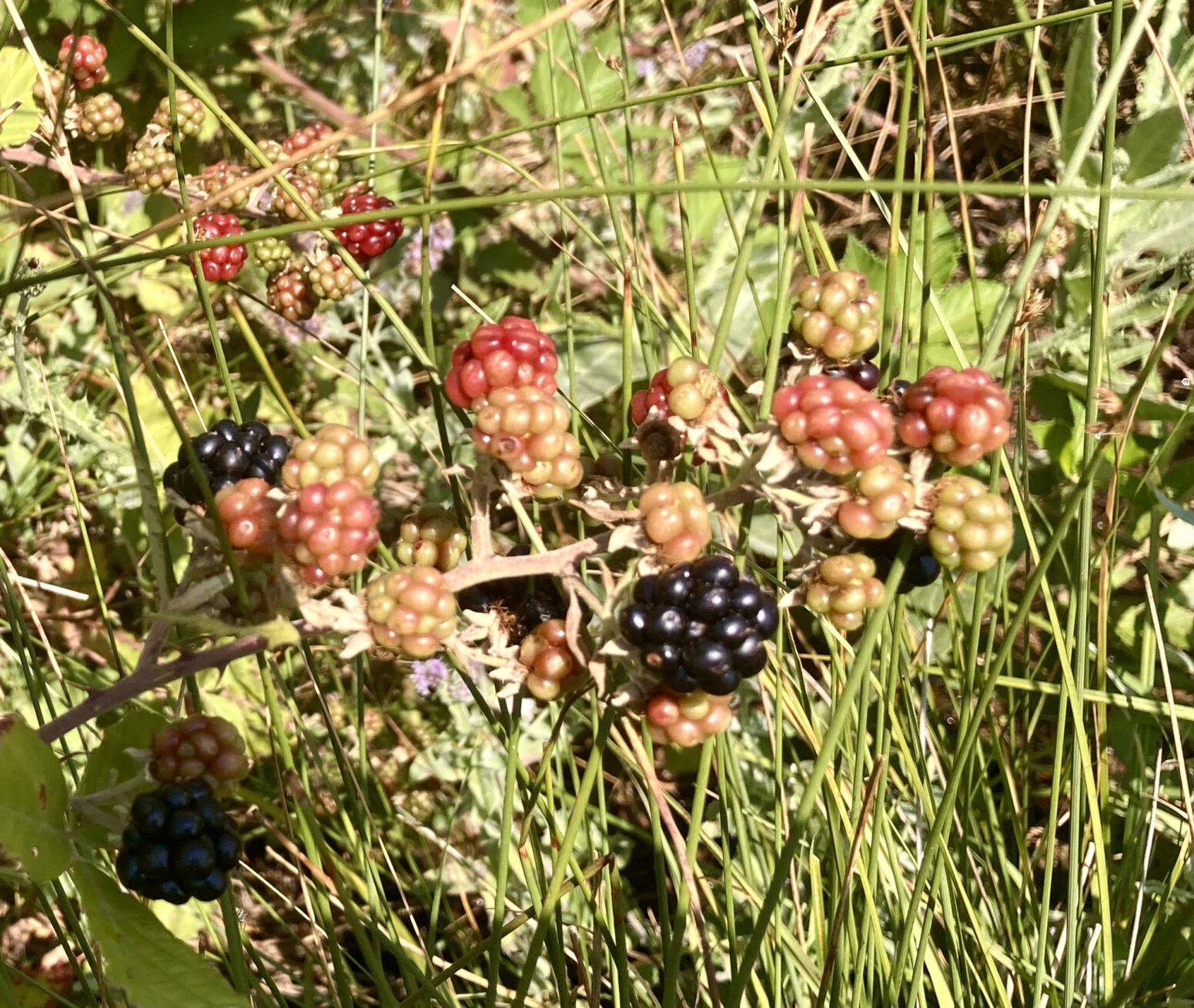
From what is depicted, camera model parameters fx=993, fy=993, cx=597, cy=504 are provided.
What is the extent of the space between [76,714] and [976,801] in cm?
207

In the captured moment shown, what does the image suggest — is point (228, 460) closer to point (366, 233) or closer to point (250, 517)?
point (250, 517)

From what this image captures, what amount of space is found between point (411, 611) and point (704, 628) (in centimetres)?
35

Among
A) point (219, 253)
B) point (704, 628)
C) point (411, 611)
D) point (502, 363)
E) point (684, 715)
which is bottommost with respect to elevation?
point (684, 715)

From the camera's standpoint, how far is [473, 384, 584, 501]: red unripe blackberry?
1.25 metres

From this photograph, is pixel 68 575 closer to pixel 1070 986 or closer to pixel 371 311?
pixel 371 311

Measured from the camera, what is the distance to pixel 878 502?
1.18 meters

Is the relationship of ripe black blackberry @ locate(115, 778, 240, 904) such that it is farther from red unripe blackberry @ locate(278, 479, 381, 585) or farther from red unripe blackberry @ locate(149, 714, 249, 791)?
red unripe blackberry @ locate(278, 479, 381, 585)

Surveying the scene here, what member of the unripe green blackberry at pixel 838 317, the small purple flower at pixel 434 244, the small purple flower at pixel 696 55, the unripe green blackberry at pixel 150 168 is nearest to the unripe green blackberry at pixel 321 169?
the unripe green blackberry at pixel 150 168

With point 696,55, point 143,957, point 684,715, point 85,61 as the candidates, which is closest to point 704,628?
point 684,715

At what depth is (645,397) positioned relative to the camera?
141 centimetres

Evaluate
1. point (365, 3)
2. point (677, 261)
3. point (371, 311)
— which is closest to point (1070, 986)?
point (677, 261)

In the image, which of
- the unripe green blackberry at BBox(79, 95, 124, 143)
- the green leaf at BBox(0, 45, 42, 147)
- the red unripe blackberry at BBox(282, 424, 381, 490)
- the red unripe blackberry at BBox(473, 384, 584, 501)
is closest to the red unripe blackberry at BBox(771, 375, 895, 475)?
the red unripe blackberry at BBox(473, 384, 584, 501)

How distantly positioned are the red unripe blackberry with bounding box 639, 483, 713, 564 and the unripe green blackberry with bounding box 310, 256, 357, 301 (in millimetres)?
1165

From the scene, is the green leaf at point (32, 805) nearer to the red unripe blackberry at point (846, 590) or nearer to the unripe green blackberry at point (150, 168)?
the red unripe blackberry at point (846, 590)
